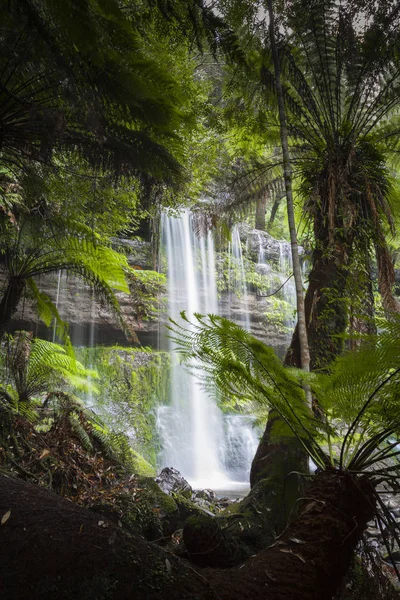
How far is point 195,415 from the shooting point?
400 inches

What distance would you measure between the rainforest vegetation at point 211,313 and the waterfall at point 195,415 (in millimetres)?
4079

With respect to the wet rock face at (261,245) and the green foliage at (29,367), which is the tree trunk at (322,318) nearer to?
the green foliage at (29,367)

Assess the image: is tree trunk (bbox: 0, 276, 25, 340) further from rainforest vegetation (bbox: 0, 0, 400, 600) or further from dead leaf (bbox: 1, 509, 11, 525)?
dead leaf (bbox: 1, 509, 11, 525)

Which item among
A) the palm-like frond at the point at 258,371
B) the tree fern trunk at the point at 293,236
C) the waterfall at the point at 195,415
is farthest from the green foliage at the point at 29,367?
the waterfall at the point at 195,415

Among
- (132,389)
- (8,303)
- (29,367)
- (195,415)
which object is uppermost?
(8,303)

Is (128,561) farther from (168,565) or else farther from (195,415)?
(195,415)

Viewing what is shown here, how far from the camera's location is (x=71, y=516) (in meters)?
1.22

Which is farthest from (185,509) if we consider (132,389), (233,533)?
(132,389)

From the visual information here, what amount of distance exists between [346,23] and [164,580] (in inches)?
167

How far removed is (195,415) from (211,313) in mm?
6972

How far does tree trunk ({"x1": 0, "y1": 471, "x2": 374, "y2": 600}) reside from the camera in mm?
1000

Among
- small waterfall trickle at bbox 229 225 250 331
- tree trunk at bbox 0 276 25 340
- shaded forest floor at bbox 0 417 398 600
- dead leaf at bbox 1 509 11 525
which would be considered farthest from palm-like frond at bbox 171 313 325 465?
small waterfall trickle at bbox 229 225 250 331

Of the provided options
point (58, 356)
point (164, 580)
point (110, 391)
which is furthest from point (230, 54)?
point (110, 391)

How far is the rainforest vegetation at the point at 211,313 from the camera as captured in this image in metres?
1.25
